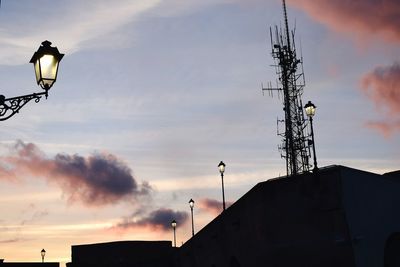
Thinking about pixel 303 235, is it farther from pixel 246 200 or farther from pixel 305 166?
pixel 305 166

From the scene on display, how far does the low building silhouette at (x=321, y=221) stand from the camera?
78.0 feet

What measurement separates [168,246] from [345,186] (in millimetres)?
38940

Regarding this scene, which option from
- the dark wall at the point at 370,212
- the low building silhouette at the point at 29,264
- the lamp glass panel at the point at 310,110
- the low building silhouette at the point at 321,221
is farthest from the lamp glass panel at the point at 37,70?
the low building silhouette at the point at 29,264

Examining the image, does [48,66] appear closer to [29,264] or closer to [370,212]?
[370,212]

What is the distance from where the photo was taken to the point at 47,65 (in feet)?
26.6

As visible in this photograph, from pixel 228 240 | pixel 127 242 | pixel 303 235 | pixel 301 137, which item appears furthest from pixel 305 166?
pixel 303 235

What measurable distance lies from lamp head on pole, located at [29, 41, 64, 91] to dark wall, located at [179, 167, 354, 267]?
59.8 ft

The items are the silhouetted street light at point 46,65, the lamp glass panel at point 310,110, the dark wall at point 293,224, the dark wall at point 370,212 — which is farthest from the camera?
the dark wall at point 293,224

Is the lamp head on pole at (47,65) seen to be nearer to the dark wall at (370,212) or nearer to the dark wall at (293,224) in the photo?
the dark wall at (293,224)

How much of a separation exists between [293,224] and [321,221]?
1.53 metres

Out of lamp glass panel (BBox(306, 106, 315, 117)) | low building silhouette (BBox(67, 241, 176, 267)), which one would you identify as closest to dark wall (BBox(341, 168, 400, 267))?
lamp glass panel (BBox(306, 106, 315, 117))

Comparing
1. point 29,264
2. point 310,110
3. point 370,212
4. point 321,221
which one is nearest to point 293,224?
point 321,221

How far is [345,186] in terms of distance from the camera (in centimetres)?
2408

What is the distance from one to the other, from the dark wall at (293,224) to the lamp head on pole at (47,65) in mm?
18237
